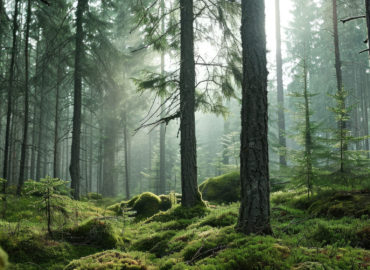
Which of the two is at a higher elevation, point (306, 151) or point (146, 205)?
point (306, 151)

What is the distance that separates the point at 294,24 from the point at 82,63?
27.0 m

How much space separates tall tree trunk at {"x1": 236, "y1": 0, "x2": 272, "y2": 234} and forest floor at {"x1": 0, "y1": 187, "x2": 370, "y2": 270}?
41 cm

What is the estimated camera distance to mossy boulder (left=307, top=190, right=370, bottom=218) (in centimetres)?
483

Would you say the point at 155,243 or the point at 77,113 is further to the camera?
the point at 77,113

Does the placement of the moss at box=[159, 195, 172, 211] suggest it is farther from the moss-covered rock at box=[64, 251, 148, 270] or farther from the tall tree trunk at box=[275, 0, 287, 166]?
the tall tree trunk at box=[275, 0, 287, 166]

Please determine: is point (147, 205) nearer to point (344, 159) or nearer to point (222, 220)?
point (222, 220)

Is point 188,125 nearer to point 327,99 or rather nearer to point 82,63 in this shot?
point 82,63

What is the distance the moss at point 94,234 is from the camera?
5.16 meters

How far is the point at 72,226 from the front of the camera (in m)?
5.34

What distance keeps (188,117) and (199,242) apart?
14.1ft

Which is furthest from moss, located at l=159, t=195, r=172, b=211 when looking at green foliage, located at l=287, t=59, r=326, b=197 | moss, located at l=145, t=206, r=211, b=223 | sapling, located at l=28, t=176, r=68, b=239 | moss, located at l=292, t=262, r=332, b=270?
moss, located at l=292, t=262, r=332, b=270

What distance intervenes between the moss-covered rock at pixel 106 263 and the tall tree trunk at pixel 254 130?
199 centimetres

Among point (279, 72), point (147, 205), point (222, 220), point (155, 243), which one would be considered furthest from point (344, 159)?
point (279, 72)

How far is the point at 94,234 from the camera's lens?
5219mm
